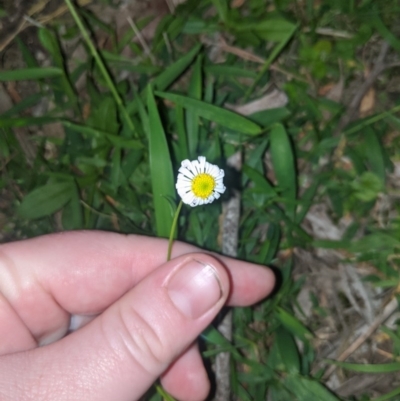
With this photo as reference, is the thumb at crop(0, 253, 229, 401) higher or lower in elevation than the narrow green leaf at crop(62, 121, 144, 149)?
lower

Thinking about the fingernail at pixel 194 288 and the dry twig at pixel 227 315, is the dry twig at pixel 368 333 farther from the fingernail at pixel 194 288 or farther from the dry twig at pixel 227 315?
the fingernail at pixel 194 288

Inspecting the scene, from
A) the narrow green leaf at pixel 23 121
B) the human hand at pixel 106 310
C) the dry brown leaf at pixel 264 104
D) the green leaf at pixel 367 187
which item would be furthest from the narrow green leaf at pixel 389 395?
the narrow green leaf at pixel 23 121

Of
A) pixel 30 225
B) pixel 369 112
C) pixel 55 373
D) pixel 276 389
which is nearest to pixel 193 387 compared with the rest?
pixel 276 389

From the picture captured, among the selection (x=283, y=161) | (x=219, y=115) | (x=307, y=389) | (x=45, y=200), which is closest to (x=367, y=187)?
(x=283, y=161)

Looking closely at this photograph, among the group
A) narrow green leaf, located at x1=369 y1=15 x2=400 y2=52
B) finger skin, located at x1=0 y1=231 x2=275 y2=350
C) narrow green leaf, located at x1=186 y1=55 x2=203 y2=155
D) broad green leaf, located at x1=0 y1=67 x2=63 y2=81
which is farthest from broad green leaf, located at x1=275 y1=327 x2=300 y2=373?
broad green leaf, located at x1=0 y1=67 x2=63 y2=81

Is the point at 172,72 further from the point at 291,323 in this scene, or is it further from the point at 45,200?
the point at 291,323

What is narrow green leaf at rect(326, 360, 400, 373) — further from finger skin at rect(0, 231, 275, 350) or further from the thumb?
the thumb

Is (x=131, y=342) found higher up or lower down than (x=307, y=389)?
higher up
